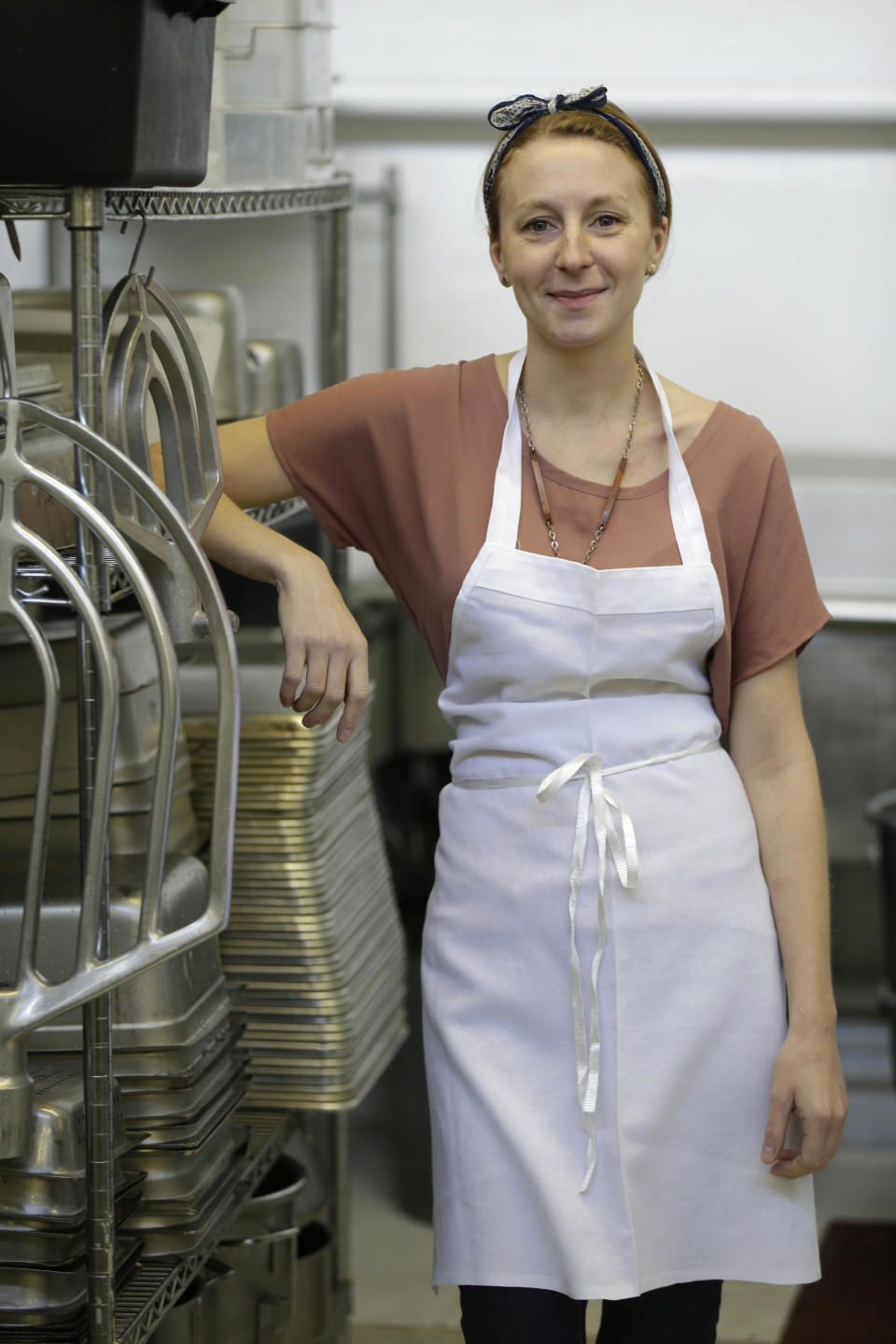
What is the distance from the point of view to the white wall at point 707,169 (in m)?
3.32

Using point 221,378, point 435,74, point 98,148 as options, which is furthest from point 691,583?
point 435,74

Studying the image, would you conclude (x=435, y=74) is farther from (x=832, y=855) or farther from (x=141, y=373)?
(x=141, y=373)

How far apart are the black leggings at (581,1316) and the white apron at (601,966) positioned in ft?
0.10

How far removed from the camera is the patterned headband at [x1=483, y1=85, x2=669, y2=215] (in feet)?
4.96

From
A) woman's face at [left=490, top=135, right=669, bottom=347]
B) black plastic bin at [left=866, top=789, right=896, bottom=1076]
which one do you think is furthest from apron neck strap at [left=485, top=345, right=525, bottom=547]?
black plastic bin at [left=866, top=789, right=896, bottom=1076]

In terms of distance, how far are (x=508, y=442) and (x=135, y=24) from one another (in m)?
0.52

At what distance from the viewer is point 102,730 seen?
1185mm

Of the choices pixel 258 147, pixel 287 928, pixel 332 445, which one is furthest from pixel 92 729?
pixel 258 147

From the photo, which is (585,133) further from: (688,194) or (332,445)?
(688,194)

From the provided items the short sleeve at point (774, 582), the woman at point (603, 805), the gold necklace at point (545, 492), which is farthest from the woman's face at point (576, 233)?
the short sleeve at point (774, 582)

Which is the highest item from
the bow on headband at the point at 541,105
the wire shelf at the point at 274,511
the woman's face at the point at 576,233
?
the bow on headband at the point at 541,105

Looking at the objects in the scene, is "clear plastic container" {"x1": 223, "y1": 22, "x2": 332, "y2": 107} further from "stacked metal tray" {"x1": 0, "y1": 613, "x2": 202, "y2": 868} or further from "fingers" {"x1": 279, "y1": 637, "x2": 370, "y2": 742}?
"fingers" {"x1": 279, "y1": 637, "x2": 370, "y2": 742}

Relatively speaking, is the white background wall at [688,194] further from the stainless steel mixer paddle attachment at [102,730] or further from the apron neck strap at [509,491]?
the stainless steel mixer paddle attachment at [102,730]

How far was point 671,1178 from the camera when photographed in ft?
5.06
